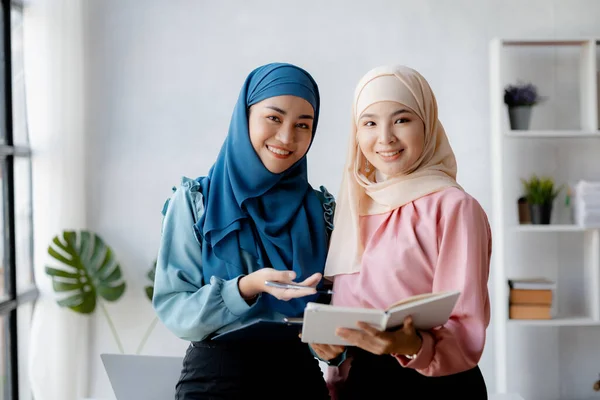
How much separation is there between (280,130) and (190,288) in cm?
44

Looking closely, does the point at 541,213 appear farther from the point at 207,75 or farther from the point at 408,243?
the point at 408,243

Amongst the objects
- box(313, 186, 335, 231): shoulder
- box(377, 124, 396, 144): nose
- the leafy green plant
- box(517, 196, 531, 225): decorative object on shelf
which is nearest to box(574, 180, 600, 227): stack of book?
the leafy green plant

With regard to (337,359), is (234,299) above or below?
above

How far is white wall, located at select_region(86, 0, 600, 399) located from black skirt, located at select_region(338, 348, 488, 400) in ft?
7.70

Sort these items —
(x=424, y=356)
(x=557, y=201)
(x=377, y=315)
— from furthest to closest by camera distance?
(x=557, y=201)
(x=424, y=356)
(x=377, y=315)

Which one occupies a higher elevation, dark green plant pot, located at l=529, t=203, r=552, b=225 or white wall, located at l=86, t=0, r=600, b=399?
white wall, located at l=86, t=0, r=600, b=399

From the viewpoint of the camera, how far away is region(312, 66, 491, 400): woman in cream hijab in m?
1.46

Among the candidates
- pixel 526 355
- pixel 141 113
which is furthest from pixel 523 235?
pixel 141 113

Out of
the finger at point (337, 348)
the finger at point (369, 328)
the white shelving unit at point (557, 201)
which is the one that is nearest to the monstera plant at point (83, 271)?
the white shelving unit at point (557, 201)

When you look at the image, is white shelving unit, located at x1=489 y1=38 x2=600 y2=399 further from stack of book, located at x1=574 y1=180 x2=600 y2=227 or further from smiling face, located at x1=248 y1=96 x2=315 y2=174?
smiling face, located at x1=248 y1=96 x2=315 y2=174

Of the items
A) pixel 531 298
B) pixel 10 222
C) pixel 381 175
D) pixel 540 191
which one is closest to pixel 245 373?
pixel 381 175

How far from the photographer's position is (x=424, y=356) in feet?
4.68

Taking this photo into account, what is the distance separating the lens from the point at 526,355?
12.9ft

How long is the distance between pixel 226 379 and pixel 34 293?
89.5 inches
